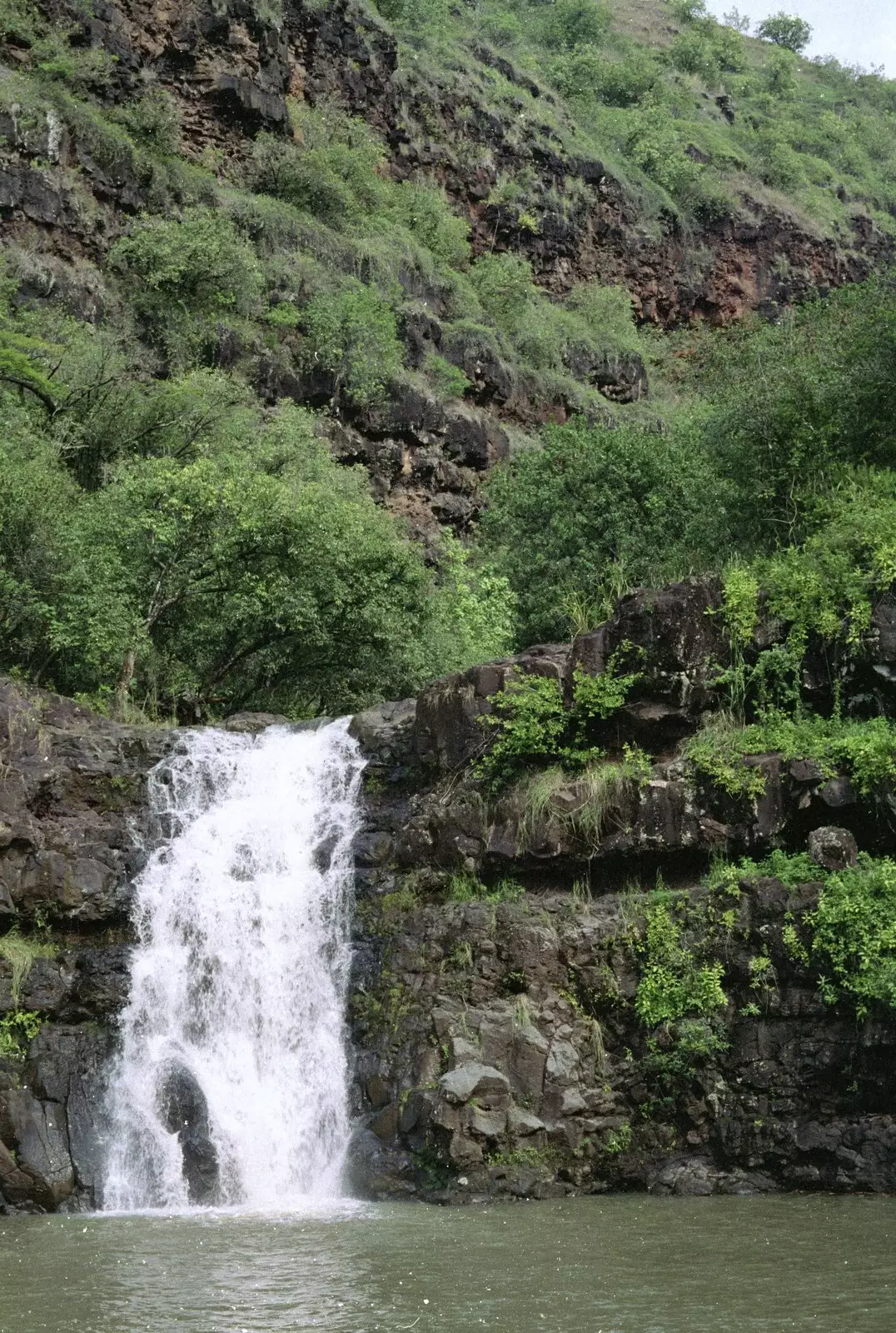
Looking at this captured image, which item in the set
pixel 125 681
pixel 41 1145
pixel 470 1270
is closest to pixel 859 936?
pixel 470 1270

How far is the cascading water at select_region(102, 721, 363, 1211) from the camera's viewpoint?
17.2 m

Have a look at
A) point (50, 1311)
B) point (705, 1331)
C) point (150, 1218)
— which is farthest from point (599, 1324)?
point (150, 1218)

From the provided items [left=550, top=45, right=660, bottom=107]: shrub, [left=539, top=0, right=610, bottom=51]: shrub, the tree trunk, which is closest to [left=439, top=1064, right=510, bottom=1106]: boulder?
the tree trunk

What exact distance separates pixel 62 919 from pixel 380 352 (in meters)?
28.5

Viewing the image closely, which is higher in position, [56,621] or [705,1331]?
[56,621]

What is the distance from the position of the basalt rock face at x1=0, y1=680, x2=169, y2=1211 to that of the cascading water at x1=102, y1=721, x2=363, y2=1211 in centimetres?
37

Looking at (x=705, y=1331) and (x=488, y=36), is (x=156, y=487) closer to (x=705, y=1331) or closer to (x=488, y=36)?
(x=705, y=1331)

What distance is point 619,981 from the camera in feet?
59.8

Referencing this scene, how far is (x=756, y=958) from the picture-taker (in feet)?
57.4

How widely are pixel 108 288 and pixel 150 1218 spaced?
31402 millimetres

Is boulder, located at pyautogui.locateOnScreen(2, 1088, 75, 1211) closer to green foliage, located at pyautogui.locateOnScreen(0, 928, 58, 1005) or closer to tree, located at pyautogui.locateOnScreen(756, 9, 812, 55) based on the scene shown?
green foliage, located at pyautogui.locateOnScreen(0, 928, 58, 1005)

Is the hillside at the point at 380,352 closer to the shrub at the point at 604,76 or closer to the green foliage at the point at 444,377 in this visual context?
the green foliage at the point at 444,377

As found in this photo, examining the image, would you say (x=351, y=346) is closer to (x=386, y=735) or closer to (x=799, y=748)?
(x=386, y=735)

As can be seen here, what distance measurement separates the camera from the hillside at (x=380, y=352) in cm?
2697
